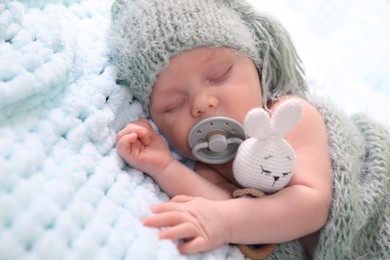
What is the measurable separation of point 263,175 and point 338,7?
2.95ft

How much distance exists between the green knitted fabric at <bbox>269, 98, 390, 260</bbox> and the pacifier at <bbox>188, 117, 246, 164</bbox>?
19cm

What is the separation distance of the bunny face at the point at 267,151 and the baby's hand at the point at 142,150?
139 millimetres

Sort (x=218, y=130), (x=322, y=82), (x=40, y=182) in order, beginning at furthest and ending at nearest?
1. (x=322, y=82)
2. (x=218, y=130)
3. (x=40, y=182)

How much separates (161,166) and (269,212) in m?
0.21

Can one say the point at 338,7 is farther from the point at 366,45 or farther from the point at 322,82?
the point at 322,82

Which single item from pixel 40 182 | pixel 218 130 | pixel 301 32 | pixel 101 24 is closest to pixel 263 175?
pixel 218 130

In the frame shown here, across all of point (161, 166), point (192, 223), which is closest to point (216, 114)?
point (161, 166)

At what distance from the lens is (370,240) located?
107 centimetres

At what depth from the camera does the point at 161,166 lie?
97 centimetres

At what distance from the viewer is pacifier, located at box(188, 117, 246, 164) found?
100 cm

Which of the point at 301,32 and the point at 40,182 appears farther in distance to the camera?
the point at 301,32

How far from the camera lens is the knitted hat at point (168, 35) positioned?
1.02 m

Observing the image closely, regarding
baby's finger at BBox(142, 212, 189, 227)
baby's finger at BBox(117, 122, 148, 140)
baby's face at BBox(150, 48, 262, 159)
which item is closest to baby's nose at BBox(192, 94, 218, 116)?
baby's face at BBox(150, 48, 262, 159)

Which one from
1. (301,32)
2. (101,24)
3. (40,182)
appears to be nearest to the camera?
(40,182)
